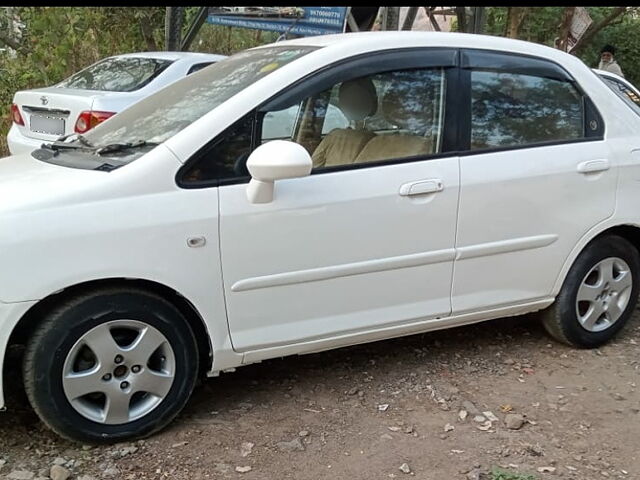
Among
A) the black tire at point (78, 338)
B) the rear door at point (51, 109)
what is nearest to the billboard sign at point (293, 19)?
the rear door at point (51, 109)

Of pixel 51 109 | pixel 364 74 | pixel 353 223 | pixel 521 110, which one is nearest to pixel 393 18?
pixel 51 109

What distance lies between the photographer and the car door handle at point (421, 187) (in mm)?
3414

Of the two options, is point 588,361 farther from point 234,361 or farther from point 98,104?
point 98,104

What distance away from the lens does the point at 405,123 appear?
3639 mm

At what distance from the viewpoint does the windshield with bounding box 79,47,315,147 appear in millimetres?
3318

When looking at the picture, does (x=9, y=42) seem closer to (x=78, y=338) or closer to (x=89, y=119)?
(x=89, y=119)

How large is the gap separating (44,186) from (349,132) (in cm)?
147

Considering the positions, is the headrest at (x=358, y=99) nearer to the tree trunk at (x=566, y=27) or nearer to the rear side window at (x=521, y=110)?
the rear side window at (x=521, y=110)

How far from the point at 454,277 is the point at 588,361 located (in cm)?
113

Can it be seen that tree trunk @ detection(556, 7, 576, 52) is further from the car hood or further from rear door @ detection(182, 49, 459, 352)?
the car hood

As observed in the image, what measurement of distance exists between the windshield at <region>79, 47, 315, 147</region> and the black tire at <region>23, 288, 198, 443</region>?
741 millimetres

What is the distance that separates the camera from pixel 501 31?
1778 centimetres

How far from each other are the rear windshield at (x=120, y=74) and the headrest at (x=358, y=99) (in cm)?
422

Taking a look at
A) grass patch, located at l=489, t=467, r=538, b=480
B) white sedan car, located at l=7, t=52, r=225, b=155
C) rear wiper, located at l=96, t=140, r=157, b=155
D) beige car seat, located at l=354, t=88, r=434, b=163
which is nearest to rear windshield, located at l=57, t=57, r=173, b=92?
white sedan car, located at l=7, t=52, r=225, b=155
